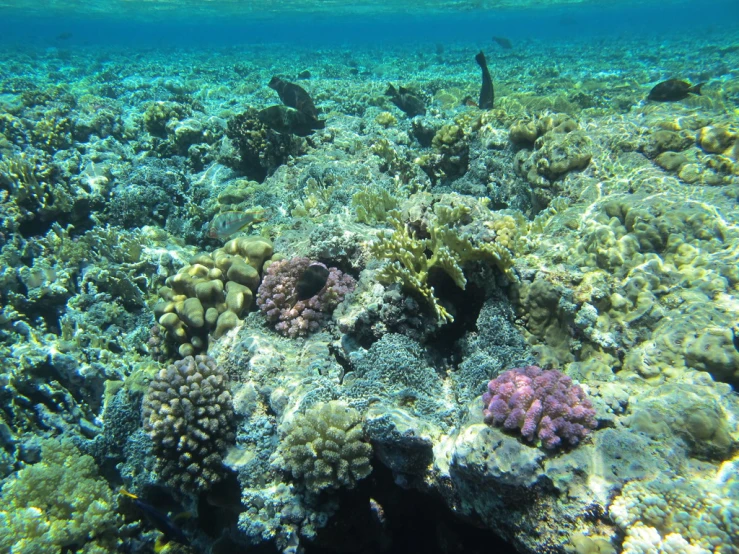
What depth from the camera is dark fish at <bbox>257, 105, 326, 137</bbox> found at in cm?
931

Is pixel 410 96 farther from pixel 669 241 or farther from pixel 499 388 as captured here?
pixel 499 388

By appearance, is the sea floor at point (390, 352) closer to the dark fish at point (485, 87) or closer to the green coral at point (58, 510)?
the green coral at point (58, 510)

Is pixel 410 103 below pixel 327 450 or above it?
above

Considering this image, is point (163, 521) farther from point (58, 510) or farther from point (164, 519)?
point (58, 510)

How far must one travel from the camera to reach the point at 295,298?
15.1 feet

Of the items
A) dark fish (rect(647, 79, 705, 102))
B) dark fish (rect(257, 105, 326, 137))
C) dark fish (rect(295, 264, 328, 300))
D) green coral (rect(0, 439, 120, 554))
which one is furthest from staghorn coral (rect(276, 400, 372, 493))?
dark fish (rect(647, 79, 705, 102))

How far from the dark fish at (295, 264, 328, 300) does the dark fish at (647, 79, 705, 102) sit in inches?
360

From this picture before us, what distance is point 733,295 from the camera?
3.77 meters

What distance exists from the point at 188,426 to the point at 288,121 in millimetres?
8097

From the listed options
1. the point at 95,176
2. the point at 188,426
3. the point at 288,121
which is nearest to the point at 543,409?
the point at 188,426

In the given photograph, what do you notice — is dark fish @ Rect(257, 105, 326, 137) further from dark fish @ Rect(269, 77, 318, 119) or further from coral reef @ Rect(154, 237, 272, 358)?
coral reef @ Rect(154, 237, 272, 358)

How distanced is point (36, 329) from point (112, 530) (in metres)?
3.51

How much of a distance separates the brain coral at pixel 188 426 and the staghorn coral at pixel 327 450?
1069 mm

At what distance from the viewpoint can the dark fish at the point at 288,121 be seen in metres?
9.31
